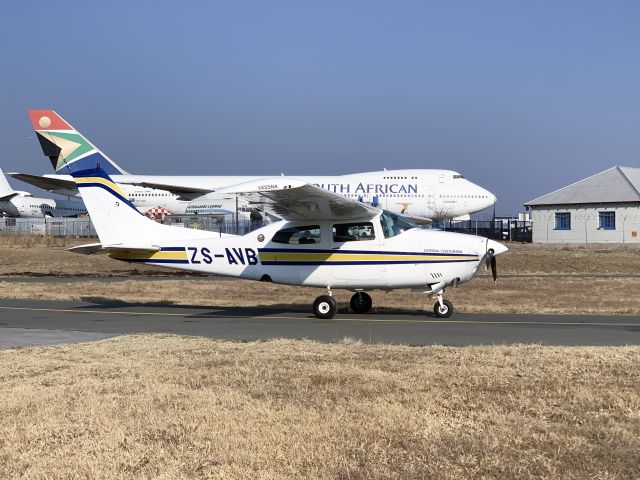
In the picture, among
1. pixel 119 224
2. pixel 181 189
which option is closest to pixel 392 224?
pixel 119 224

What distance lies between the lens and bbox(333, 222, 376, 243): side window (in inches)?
663

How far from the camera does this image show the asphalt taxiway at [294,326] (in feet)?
40.6

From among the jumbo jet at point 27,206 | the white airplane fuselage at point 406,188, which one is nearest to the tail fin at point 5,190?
the jumbo jet at point 27,206

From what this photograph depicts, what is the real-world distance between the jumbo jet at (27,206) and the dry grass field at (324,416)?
268ft

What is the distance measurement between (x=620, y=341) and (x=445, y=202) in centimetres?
3598

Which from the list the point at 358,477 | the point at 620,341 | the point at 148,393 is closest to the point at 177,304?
the point at 620,341

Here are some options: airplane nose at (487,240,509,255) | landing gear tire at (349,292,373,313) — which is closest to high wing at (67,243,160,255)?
landing gear tire at (349,292,373,313)

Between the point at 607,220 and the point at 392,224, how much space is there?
37.3m

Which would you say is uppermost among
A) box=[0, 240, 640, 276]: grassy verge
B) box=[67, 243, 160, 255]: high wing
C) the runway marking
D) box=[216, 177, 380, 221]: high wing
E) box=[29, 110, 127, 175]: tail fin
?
box=[29, 110, 127, 175]: tail fin

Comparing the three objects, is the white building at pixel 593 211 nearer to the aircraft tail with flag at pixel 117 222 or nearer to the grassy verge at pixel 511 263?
the grassy verge at pixel 511 263

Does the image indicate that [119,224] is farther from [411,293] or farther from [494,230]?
[494,230]

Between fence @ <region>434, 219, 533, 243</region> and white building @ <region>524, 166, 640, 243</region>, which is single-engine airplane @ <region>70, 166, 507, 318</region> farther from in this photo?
fence @ <region>434, 219, 533, 243</region>

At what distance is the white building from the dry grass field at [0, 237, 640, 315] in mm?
15366

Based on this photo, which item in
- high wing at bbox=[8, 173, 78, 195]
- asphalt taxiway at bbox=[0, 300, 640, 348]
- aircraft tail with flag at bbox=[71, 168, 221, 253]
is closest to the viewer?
asphalt taxiway at bbox=[0, 300, 640, 348]
